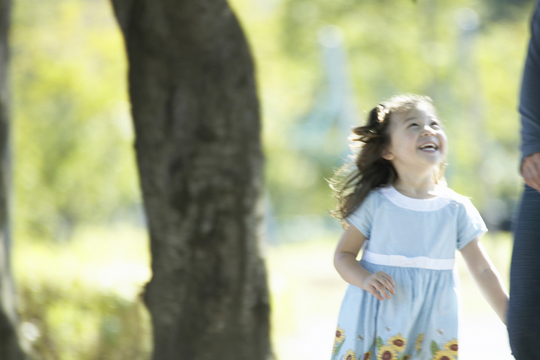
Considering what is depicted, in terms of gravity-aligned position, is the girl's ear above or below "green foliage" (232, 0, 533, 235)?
below

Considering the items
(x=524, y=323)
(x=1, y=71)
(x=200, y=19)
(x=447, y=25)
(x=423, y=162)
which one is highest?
(x=447, y=25)

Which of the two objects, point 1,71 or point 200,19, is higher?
point 1,71

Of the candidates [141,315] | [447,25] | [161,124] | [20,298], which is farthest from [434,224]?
[447,25]

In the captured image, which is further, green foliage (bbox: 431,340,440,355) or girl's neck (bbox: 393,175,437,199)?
girl's neck (bbox: 393,175,437,199)

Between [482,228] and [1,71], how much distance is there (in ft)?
12.3

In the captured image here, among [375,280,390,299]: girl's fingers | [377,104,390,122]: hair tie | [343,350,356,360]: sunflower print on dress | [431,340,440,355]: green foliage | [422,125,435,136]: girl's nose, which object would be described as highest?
[377,104,390,122]: hair tie

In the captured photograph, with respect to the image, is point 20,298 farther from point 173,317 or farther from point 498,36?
point 498,36

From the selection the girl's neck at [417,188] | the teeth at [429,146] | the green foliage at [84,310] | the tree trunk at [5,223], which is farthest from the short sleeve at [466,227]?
the tree trunk at [5,223]

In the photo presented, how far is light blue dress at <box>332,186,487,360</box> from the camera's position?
233cm

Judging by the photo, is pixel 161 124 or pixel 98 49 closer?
pixel 161 124

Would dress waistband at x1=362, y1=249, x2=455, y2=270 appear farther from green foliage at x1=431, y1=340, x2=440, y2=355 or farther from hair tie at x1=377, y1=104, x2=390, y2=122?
hair tie at x1=377, y1=104, x2=390, y2=122

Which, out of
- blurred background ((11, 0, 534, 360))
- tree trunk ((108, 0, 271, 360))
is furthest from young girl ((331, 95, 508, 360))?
blurred background ((11, 0, 534, 360))

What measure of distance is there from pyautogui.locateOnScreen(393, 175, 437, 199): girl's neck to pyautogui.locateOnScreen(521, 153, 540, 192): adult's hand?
1.09ft

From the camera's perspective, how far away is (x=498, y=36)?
15.5 meters
